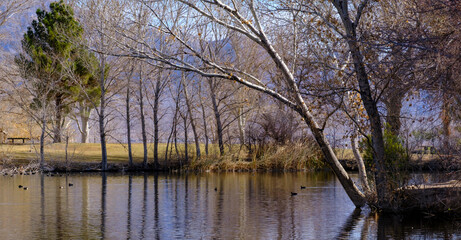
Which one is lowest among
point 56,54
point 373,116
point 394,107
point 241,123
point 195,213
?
point 195,213

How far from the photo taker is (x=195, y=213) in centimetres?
1622

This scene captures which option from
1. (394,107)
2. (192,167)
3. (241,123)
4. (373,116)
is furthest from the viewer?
(241,123)

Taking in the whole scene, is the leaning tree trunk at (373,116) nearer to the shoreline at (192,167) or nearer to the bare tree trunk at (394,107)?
the bare tree trunk at (394,107)

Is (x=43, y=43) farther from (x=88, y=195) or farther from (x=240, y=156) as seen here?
(x=88, y=195)

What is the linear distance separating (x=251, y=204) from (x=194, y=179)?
977 cm

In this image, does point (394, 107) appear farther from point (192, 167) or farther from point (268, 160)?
point (192, 167)

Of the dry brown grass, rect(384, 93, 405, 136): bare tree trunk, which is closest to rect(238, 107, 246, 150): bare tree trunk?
the dry brown grass

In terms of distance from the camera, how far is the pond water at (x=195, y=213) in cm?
1291

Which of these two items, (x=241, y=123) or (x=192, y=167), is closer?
(x=192, y=167)

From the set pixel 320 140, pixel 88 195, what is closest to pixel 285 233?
pixel 320 140

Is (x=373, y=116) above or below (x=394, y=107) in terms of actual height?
below

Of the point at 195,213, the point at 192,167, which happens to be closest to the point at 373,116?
the point at 195,213

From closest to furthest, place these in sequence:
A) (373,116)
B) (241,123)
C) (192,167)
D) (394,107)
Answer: (373,116) → (394,107) → (192,167) → (241,123)

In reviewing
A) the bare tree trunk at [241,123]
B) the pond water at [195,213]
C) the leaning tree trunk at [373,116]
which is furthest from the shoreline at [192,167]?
the leaning tree trunk at [373,116]
